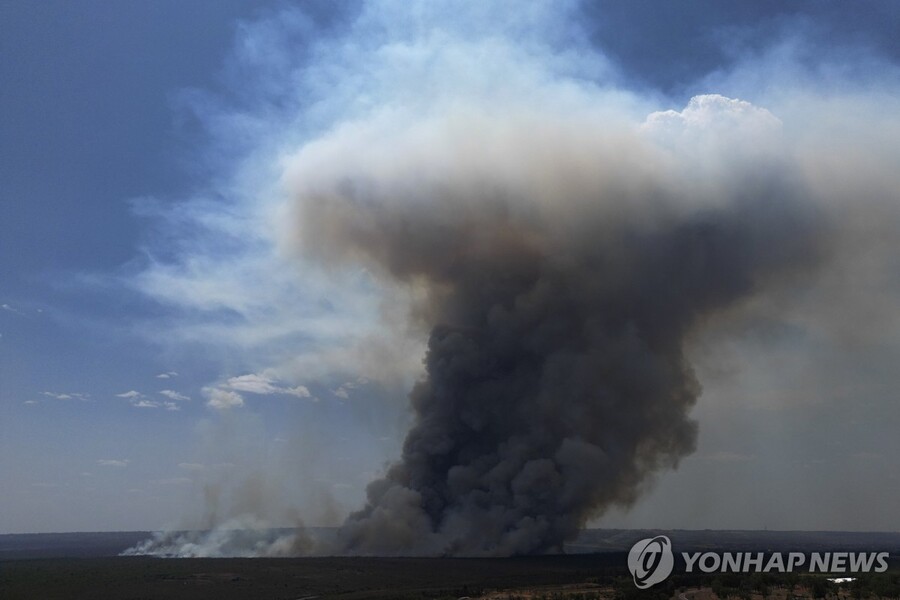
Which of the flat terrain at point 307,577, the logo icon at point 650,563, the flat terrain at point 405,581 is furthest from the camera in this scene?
the flat terrain at point 307,577

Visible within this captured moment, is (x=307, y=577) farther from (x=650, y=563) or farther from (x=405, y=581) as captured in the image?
(x=650, y=563)

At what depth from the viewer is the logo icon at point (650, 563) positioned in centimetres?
7625

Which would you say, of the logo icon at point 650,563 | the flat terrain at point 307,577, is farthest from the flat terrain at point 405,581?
the logo icon at point 650,563

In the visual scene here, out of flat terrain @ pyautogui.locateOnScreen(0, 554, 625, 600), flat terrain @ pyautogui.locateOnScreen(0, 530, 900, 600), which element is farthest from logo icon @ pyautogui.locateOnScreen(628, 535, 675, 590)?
flat terrain @ pyautogui.locateOnScreen(0, 554, 625, 600)

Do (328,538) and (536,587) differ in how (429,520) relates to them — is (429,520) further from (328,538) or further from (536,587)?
(536,587)

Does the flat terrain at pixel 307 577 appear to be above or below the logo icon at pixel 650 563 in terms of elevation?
below

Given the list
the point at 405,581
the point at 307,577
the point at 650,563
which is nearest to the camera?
the point at 405,581

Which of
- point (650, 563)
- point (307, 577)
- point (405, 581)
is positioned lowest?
point (307, 577)

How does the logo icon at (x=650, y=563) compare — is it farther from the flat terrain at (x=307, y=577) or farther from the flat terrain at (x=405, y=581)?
the flat terrain at (x=307, y=577)

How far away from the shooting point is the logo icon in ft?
250

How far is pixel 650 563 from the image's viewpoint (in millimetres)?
94188

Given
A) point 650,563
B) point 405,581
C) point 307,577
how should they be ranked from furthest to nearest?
point 650,563
point 307,577
point 405,581

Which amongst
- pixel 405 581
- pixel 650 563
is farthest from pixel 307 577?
pixel 650 563

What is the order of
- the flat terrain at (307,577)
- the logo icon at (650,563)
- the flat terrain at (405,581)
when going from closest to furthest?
1. the flat terrain at (405,581)
2. the logo icon at (650,563)
3. the flat terrain at (307,577)
